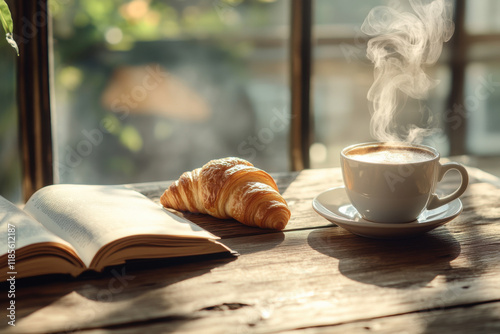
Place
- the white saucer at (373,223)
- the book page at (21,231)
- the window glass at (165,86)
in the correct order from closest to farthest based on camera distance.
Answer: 1. the book page at (21,231)
2. the white saucer at (373,223)
3. the window glass at (165,86)

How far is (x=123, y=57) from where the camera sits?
2439 millimetres

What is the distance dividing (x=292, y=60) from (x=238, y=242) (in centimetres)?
143

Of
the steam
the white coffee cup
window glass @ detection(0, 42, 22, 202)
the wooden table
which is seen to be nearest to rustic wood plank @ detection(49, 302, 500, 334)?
the wooden table

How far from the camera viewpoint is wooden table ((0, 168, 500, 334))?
699mm

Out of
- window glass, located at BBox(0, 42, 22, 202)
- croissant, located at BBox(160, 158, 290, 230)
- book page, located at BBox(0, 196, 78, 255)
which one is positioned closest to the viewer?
book page, located at BBox(0, 196, 78, 255)

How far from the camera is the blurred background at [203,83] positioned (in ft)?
7.87

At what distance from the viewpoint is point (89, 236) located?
867 millimetres

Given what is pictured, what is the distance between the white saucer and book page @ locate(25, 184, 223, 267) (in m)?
0.25

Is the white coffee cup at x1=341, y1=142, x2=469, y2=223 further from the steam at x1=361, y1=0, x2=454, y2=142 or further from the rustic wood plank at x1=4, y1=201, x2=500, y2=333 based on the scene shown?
the steam at x1=361, y1=0, x2=454, y2=142

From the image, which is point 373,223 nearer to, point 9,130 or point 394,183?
point 394,183

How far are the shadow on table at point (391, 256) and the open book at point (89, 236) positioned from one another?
21 cm

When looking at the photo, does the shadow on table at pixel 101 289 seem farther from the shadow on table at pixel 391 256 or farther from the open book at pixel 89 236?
the shadow on table at pixel 391 256

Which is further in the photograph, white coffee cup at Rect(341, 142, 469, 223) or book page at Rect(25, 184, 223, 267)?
white coffee cup at Rect(341, 142, 469, 223)

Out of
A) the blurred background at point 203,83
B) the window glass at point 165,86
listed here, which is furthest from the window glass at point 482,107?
the window glass at point 165,86
